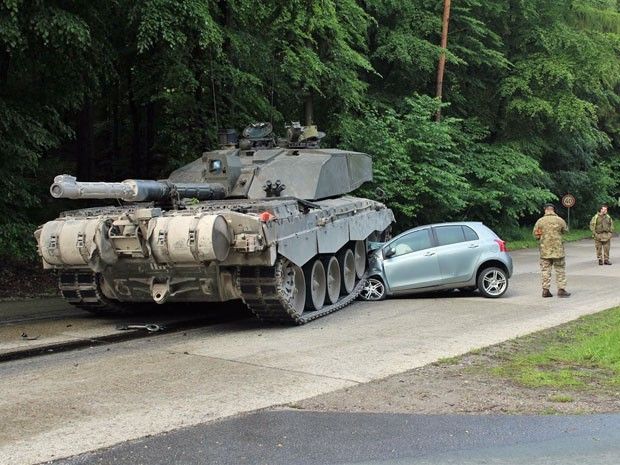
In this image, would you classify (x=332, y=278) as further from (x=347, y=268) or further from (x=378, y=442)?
(x=378, y=442)

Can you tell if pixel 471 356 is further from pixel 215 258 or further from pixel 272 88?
pixel 272 88

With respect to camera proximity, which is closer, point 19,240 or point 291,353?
point 291,353

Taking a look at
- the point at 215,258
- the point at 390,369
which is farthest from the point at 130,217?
the point at 390,369

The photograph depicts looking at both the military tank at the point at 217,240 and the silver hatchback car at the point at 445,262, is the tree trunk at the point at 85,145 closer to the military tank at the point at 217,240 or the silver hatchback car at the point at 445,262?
the military tank at the point at 217,240

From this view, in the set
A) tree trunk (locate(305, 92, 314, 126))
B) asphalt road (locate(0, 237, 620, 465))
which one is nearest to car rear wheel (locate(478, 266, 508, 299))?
asphalt road (locate(0, 237, 620, 465))

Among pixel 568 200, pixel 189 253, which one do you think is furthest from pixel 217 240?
pixel 568 200

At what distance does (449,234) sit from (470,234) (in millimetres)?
393

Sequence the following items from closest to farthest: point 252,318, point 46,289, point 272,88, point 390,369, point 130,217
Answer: point 390,369 < point 130,217 < point 252,318 < point 46,289 < point 272,88

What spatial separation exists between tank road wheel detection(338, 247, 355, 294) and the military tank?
29 mm

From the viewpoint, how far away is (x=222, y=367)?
8164 mm

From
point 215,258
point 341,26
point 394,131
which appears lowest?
point 215,258

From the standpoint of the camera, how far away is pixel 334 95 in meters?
22.2

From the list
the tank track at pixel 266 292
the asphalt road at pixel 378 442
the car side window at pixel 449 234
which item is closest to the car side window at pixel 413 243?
the car side window at pixel 449 234

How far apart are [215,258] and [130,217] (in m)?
1.50
